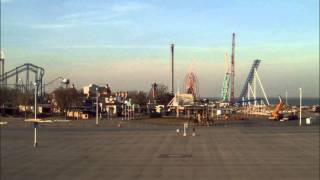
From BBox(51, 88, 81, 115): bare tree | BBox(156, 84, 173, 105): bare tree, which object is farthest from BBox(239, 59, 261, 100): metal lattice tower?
BBox(51, 88, 81, 115): bare tree

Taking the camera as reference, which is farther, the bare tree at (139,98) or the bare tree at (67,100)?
the bare tree at (139,98)

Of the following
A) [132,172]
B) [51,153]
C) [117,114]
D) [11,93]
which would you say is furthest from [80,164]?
[11,93]

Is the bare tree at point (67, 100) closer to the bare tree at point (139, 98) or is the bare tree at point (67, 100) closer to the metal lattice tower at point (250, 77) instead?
the bare tree at point (139, 98)

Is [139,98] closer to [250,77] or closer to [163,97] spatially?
[163,97]

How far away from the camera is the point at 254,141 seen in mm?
44625

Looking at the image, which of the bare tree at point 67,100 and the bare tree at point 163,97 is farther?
the bare tree at point 163,97

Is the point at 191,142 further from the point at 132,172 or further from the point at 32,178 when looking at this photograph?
the point at 32,178

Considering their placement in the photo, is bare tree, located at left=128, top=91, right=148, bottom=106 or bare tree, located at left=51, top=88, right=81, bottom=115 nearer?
bare tree, located at left=51, top=88, right=81, bottom=115

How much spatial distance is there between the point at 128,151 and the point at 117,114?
247 feet

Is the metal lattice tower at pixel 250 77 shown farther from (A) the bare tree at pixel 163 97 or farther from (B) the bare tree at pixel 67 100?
(B) the bare tree at pixel 67 100

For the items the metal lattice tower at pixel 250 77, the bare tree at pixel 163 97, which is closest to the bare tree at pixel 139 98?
the bare tree at pixel 163 97

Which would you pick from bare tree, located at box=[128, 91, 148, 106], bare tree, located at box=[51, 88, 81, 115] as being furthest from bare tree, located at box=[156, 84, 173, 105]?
bare tree, located at box=[51, 88, 81, 115]

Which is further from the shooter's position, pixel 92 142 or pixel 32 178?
pixel 92 142

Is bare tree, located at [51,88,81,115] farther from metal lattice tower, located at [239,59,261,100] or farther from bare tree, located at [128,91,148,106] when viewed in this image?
metal lattice tower, located at [239,59,261,100]
